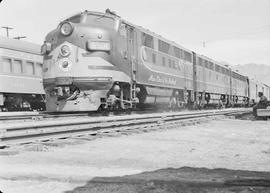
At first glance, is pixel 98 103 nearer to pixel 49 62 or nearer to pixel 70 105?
pixel 70 105

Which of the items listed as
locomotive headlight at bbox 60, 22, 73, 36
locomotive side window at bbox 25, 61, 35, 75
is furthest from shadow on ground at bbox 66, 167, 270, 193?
locomotive side window at bbox 25, 61, 35, 75

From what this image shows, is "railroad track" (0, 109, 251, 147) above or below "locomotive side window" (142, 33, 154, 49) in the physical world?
below

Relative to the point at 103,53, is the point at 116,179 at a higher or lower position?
lower

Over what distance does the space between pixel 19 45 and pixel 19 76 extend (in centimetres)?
158

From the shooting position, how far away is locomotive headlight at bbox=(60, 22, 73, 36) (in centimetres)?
1242

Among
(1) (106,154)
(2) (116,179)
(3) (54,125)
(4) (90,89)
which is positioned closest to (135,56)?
(4) (90,89)

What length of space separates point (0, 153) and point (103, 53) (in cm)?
657

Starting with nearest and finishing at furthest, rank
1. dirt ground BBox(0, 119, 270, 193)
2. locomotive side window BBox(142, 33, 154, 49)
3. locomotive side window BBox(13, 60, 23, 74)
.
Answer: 1. dirt ground BBox(0, 119, 270, 193)
2. locomotive side window BBox(142, 33, 154, 49)
3. locomotive side window BBox(13, 60, 23, 74)

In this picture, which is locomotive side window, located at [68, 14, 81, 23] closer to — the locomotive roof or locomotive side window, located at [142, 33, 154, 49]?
locomotive side window, located at [142, 33, 154, 49]

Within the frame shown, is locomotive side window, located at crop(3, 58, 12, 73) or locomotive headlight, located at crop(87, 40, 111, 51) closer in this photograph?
locomotive headlight, located at crop(87, 40, 111, 51)

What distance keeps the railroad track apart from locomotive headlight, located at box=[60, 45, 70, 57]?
297 centimetres

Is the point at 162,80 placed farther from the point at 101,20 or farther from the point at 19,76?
the point at 19,76

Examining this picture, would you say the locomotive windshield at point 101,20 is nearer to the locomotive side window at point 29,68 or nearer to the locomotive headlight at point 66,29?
the locomotive headlight at point 66,29

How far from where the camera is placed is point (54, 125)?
26.9 feet
